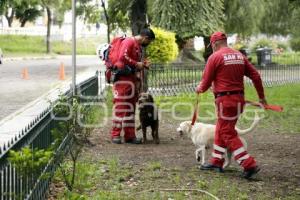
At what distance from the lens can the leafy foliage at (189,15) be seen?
19484 mm

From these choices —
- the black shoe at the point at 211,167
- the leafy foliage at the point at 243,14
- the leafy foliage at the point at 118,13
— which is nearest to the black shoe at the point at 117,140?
the black shoe at the point at 211,167

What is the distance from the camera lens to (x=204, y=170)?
28.6ft

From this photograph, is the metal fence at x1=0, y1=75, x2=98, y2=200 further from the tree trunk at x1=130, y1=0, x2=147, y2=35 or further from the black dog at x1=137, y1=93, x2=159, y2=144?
the tree trunk at x1=130, y1=0, x2=147, y2=35

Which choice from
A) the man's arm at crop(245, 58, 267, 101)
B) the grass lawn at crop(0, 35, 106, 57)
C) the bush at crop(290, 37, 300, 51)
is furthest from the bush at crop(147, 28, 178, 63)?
the grass lawn at crop(0, 35, 106, 57)

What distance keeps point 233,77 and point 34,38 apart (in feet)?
199

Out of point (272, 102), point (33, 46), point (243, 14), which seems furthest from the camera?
point (33, 46)

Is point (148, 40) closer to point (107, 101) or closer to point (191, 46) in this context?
point (107, 101)

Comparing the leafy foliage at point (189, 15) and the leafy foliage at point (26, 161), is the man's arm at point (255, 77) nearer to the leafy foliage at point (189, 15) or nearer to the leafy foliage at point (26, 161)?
the leafy foliage at point (26, 161)

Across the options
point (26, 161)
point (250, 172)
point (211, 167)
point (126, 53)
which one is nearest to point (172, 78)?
point (126, 53)

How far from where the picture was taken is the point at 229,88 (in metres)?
8.14

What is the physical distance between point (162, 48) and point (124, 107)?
9.72m

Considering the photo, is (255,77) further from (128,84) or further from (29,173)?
(29,173)

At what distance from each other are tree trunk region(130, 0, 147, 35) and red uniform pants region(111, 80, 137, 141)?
927cm

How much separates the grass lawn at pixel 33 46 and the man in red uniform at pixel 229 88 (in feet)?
157
